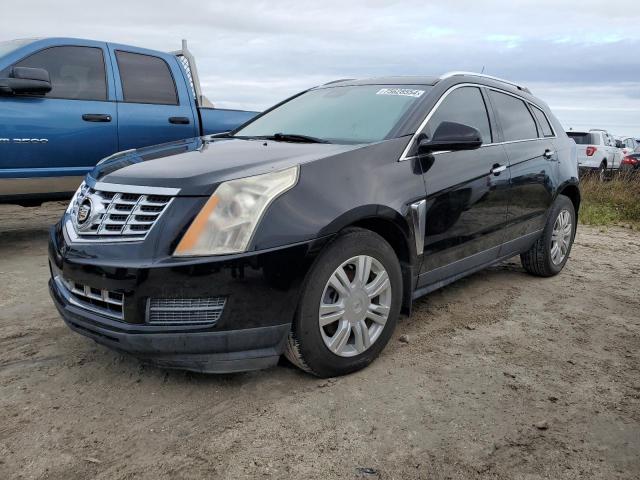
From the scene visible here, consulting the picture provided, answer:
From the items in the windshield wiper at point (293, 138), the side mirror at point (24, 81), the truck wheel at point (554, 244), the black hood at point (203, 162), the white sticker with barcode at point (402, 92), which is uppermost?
the side mirror at point (24, 81)

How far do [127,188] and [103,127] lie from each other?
120 inches

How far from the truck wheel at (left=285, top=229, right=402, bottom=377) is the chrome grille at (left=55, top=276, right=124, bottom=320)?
2.58 feet

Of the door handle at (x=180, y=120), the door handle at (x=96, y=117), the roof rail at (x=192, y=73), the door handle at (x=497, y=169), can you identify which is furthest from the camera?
the roof rail at (x=192, y=73)

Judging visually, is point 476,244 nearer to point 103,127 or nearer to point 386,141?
point 386,141

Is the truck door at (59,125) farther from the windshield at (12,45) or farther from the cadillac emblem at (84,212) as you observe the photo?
the cadillac emblem at (84,212)

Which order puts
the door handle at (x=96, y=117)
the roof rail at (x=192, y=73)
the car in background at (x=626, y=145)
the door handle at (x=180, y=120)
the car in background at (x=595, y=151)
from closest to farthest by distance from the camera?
the door handle at (x=96, y=117), the door handle at (x=180, y=120), the roof rail at (x=192, y=73), the car in background at (x=595, y=151), the car in background at (x=626, y=145)

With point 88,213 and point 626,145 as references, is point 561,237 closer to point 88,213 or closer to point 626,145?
point 88,213

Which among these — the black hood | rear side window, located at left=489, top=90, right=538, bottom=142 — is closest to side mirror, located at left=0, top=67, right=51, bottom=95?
the black hood

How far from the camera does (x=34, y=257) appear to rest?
534cm

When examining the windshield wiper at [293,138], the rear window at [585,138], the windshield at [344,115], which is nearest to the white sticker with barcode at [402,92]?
the windshield at [344,115]

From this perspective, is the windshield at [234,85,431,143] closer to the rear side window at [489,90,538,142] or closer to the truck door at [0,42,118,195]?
the rear side window at [489,90,538,142]

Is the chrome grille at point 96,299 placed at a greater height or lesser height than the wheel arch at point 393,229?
lesser

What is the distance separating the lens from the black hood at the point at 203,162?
2.59 m

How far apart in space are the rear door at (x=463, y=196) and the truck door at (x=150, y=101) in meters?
3.15
